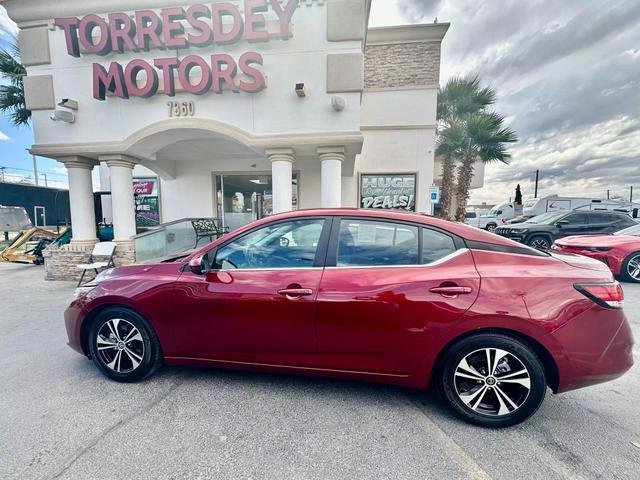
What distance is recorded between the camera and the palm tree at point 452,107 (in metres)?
13.1

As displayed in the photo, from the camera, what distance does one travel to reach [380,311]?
2154 mm

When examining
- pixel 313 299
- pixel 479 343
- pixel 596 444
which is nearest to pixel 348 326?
pixel 313 299

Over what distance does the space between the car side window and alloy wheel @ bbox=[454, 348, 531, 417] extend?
144 centimetres

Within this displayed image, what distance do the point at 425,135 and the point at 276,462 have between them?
1041cm

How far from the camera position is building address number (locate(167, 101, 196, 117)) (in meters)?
6.57

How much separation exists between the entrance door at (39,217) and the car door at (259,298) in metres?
21.6

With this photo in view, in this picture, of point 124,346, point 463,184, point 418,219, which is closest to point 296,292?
point 418,219

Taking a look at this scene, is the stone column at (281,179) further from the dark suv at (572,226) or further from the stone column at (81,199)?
the dark suv at (572,226)

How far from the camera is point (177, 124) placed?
655 cm

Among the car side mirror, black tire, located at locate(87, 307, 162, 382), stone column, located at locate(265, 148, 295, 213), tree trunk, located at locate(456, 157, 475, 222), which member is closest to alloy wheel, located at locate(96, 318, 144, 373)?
black tire, located at locate(87, 307, 162, 382)

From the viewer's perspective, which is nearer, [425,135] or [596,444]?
[596,444]

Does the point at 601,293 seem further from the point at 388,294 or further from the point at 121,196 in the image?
the point at 121,196

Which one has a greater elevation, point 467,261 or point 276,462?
point 467,261

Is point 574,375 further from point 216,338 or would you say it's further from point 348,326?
point 216,338
